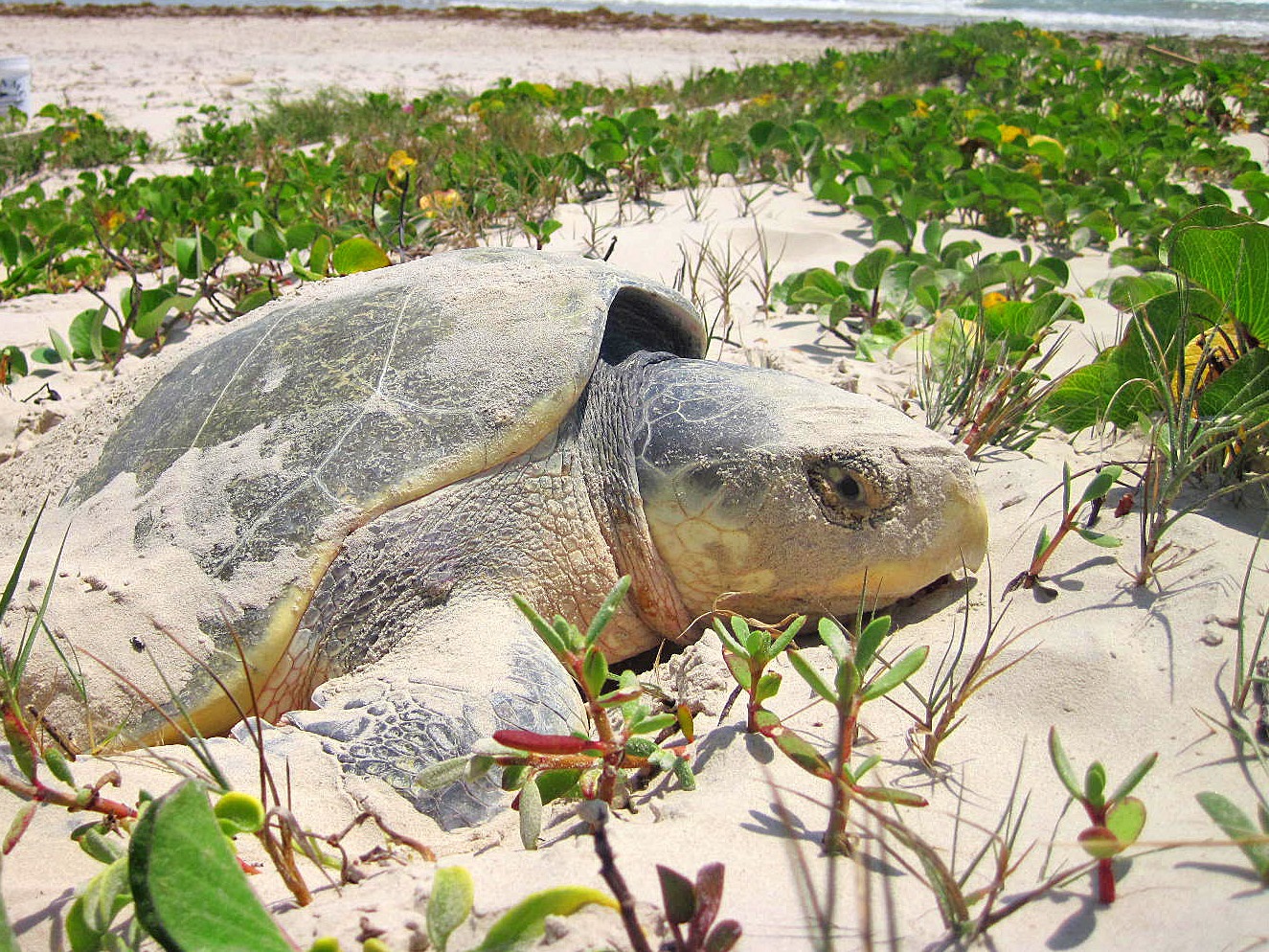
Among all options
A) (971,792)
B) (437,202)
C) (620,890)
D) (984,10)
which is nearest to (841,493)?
(971,792)

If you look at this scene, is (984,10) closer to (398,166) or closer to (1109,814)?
(398,166)

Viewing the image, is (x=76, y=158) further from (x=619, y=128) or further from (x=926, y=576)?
(x=926, y=576)

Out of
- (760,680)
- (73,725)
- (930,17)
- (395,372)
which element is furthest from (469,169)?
(930,17)

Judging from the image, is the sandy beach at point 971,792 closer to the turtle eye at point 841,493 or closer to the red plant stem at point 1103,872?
the red plant stem at point 1103,872

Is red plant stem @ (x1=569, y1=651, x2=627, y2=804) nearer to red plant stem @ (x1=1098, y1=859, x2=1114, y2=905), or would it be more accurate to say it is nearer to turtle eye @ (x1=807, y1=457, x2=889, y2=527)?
red plant stem @ (x1=1098, y1=859, x2=1114, y2=905)

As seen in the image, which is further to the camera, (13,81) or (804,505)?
(13,81)

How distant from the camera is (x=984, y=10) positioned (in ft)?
72.9

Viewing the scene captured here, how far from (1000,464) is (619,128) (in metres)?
3.09

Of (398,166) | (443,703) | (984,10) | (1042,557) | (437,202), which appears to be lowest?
(443,703)

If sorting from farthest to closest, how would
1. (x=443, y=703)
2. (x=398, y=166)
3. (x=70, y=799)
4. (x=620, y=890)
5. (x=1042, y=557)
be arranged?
(x=398, y=166)
(x=1042, y=557)
(x=443, y=703)
(x=70, y=799)
(x=620, y=890)

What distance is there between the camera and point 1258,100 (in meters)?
5.86

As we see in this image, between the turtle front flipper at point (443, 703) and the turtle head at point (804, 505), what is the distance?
0.38 metres

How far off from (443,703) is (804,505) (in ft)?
2.39

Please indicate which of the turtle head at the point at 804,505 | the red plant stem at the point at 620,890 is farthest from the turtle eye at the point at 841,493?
the red plant stem at the point at 620,890
